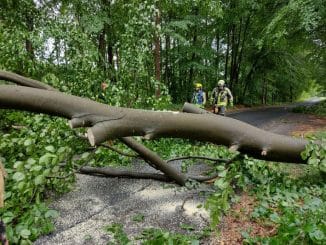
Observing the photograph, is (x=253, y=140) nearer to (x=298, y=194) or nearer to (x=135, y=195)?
(x=298, y=194)

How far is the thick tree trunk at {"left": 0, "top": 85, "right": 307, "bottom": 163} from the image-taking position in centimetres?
217

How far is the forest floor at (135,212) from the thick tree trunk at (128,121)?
3.88 ft

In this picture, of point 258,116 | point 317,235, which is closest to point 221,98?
point 258,116

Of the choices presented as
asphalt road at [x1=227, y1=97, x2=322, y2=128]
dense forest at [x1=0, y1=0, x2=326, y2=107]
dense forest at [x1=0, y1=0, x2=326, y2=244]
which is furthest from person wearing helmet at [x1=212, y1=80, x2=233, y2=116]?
asphalt road at [x1=227, y1=97, x2=322, y2=128]

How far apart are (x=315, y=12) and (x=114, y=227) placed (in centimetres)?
1155

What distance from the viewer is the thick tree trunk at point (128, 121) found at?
85.3 inches

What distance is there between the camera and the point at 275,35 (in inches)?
537

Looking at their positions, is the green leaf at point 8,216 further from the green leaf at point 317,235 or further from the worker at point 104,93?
the worker at point 104,93

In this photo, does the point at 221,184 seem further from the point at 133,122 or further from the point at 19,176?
the point at 19,176

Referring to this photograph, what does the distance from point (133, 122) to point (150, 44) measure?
6.05 meters

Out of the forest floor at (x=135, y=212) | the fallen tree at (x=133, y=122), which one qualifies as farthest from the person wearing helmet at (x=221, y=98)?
the fallen tree at (x=133, y=122)

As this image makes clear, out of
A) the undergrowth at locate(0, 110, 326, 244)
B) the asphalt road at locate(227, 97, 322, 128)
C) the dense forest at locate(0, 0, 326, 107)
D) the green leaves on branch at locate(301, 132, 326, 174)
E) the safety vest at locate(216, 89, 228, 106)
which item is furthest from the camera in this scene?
the asphalt road at locate(227, 97, 322, 128)

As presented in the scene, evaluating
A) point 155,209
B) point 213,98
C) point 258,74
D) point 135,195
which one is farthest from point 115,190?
point 258,74

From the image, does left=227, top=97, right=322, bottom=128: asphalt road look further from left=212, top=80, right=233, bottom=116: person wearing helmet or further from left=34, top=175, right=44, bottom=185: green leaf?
left=34, top=175, right=44, bottom=185: green leaf
